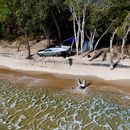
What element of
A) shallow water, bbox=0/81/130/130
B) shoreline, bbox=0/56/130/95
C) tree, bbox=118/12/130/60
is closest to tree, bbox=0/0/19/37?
shoreline, bbox=0/56/130/95

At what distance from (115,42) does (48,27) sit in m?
12.0

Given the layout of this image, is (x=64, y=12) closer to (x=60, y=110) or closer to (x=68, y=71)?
(x=68, y=71)

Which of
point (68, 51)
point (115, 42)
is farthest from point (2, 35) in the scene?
point (115, 42)

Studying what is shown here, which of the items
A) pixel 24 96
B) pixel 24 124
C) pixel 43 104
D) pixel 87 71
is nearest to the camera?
pixel 24 124

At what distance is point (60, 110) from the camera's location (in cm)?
3331

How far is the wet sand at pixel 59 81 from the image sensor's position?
3975 cm

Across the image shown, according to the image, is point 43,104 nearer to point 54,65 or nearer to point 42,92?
point 42,92

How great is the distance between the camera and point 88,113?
3244 centimetres

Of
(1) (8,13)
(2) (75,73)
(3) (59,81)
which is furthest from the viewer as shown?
(1) (8,13)

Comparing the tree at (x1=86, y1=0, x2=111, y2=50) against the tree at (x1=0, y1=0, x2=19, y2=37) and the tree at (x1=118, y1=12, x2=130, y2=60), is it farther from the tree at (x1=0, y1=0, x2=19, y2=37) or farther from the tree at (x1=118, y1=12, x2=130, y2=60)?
the tree at (x1=0, y1=0, x2=19, y2=37)

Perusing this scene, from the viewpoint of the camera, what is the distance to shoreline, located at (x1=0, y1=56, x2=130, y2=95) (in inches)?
1596

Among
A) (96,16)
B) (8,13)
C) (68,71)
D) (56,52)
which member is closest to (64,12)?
(56,52)

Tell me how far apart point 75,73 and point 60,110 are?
41.8 feet

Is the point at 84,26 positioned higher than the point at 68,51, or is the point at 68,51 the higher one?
the point at 84,26
